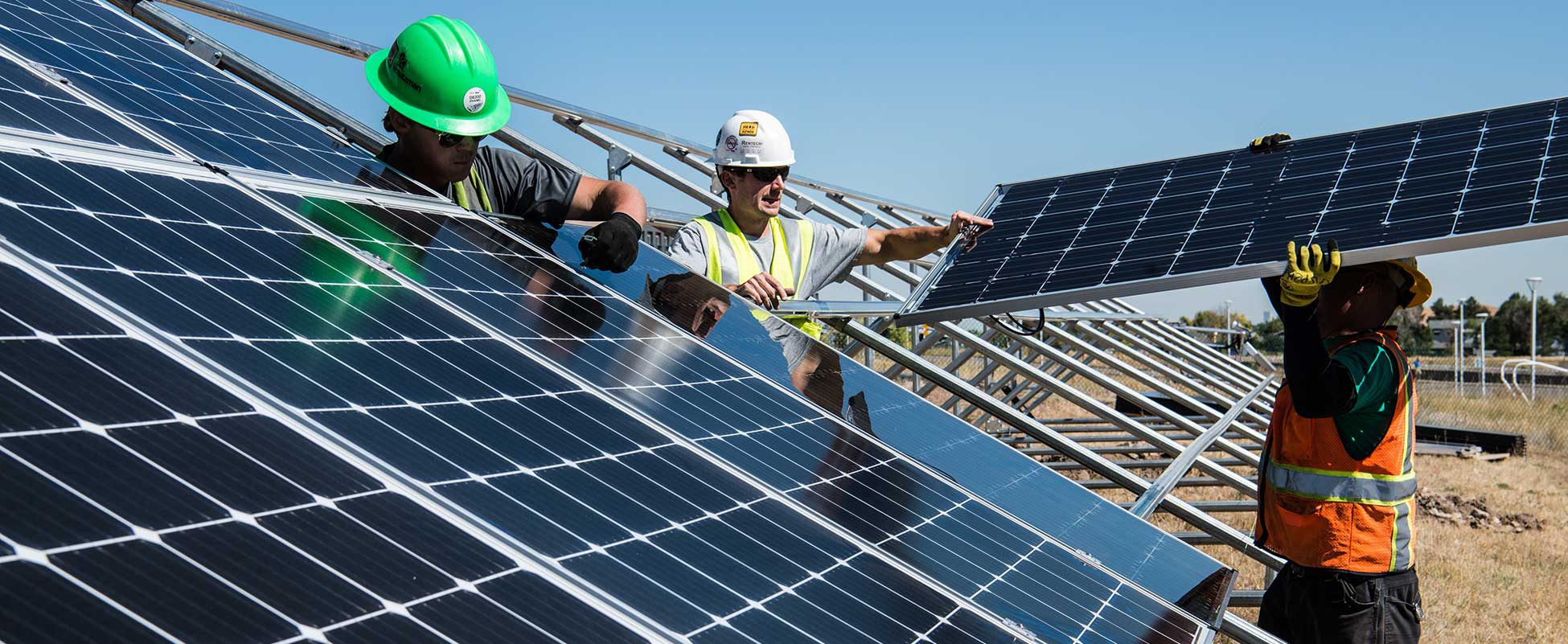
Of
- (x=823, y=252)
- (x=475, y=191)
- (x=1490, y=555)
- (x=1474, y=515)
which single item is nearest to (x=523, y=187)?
(x=475, y=191)

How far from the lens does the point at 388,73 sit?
509cm

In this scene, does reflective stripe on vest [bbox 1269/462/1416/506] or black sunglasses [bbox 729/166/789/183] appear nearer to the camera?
reflective stripe on vest [bbox 1269/462/1416/506]

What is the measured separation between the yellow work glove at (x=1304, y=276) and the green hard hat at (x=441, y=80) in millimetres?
3210

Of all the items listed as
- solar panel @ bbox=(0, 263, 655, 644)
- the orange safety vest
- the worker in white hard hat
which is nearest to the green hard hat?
the worker in white hard hat

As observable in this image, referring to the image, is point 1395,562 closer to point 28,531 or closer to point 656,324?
point 656,324

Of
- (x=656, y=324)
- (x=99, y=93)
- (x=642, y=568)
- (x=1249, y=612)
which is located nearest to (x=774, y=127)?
(x=656, y=324)

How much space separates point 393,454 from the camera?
240 centimetres

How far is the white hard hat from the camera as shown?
5.88m

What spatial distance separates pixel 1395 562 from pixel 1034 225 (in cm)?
286

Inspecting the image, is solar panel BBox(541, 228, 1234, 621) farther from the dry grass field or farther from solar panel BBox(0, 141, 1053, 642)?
the dry grass field

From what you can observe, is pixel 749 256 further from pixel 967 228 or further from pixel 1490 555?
pixel 1490 555

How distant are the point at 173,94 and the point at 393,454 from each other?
3527mm

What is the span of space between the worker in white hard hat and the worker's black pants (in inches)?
99.4

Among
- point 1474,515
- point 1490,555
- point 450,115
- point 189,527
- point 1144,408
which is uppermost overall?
point 450,115
